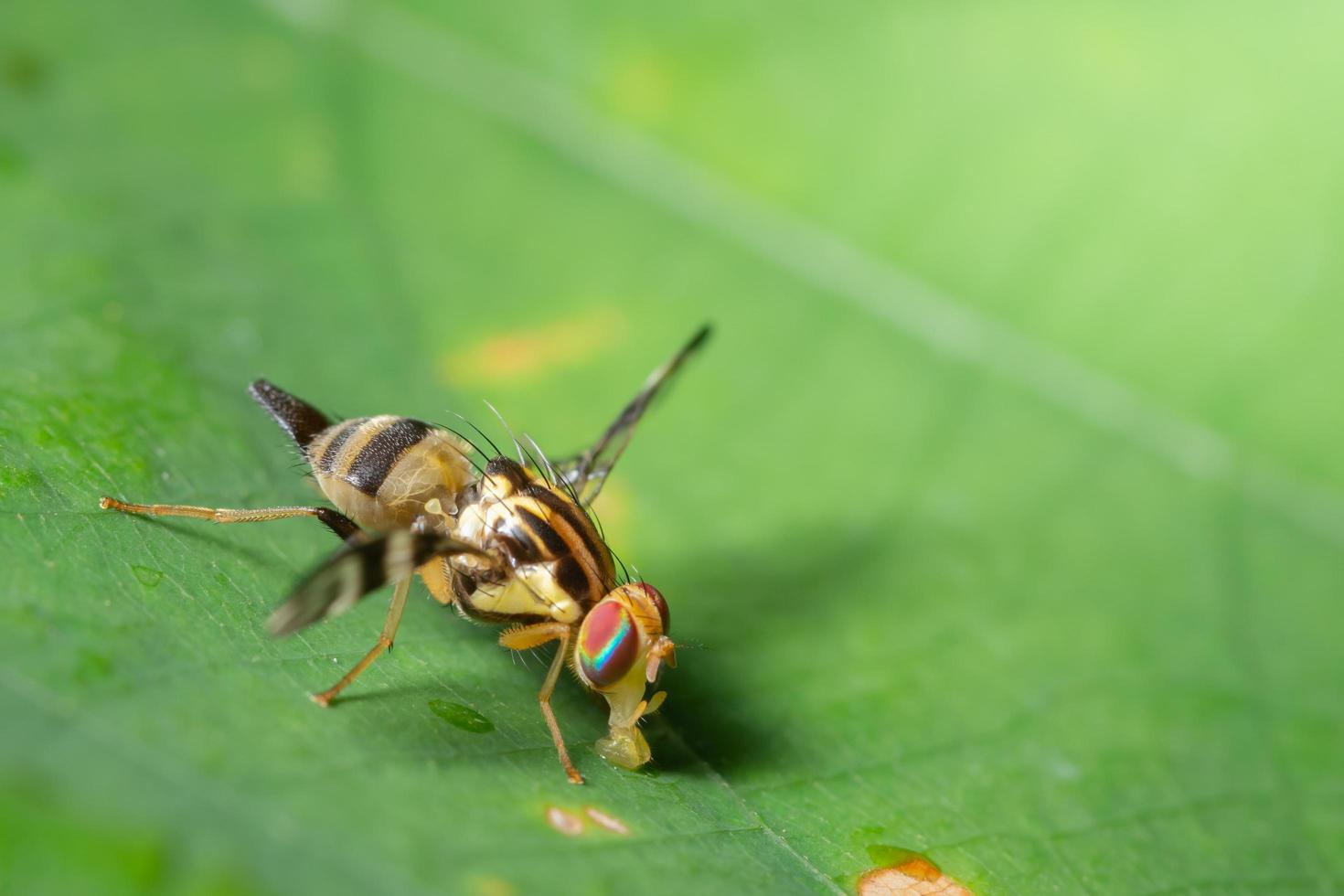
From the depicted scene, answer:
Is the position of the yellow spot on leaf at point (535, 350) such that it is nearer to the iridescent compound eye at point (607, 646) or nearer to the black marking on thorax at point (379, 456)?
the black marking on thorax at point (379, 456)

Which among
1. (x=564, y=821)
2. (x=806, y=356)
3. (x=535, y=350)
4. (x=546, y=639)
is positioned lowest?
(x=564, y=821)

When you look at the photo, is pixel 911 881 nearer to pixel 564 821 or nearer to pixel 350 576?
pixel 564 821

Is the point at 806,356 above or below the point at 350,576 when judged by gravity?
above

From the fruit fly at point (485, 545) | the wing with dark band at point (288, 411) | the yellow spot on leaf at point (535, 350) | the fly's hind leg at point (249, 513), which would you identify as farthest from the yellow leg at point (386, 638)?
the yellow spot on leaf at point (535, 350)

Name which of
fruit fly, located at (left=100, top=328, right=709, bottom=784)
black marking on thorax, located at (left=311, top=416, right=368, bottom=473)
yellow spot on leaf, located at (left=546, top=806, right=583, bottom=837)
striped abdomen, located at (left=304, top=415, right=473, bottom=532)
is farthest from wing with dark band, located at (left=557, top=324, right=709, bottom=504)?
yellow spot on leaf, located at (left=546, top=806, right=583, bottom=837)

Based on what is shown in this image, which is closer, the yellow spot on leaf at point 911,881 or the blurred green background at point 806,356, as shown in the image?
the yellow spot on leaf at point 911,881

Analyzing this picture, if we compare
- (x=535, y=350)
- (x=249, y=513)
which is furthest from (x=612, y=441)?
(x=249, y=513)

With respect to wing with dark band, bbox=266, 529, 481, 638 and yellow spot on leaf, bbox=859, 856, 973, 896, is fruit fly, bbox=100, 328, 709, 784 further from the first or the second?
yellow spot on leaf, bbox=859, 856, 973, 896
